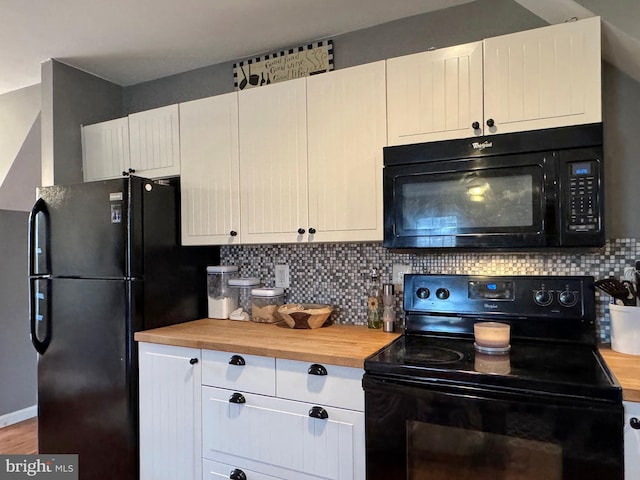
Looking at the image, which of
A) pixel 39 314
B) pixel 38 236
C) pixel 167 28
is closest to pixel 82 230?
pixel 38 236

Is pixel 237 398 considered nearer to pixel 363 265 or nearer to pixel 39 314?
pixel 363 265

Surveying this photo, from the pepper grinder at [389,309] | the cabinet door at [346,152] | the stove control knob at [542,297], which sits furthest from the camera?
the pepper grinder at [389,309]

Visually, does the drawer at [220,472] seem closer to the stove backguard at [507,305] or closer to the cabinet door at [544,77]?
the stove backguard at [507,305]

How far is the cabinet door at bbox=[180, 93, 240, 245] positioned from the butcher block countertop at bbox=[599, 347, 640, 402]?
1608 mm

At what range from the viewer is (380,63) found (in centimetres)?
180

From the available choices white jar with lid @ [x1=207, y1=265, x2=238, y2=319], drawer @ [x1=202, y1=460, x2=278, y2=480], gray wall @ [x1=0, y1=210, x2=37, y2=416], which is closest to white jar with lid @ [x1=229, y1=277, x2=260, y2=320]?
white jar with lid @ [x1=207, y1=265, x2=238, y2=319]

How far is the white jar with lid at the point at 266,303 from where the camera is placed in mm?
2246

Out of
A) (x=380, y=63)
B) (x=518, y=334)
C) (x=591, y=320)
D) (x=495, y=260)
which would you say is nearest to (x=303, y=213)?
(x=380, y=63)

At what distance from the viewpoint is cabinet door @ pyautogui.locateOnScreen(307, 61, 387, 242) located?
180cm

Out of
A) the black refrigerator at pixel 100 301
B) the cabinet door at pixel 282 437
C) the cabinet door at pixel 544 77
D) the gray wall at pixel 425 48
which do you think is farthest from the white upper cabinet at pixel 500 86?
the black refrigerator at pixel 100 301

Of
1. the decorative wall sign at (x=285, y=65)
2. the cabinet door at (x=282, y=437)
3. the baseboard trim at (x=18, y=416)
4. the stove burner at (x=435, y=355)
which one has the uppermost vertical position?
the decorative wall sign at (x=285, y=65)

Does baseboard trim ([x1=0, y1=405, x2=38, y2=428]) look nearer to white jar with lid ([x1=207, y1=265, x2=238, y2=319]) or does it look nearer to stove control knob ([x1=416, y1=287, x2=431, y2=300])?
white jar with lid ([x1=207, y1=265, x2=238, y2=319])

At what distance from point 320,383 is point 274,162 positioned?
104cm

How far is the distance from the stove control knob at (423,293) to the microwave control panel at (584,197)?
0.61 meters
